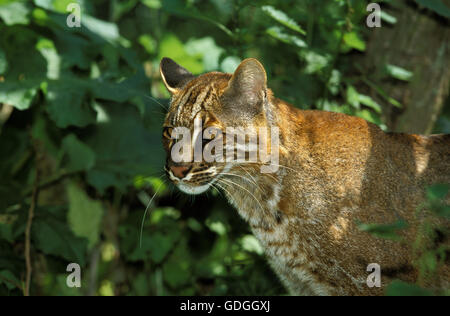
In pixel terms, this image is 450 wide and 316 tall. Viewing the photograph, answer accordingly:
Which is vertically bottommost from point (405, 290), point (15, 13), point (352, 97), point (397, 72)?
point (405, 290)

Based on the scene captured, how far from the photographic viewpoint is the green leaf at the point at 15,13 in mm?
4652

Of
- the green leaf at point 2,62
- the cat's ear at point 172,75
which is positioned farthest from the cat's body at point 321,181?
the green leaf at point 2,62

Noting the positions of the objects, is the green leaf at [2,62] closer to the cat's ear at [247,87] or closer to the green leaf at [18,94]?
the green leaf at [18,94]

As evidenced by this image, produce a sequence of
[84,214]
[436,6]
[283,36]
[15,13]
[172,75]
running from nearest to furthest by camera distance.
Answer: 1. [436,6]
2. [172,75]
3. [283,36]
4. [15,13]
5. [84,214]

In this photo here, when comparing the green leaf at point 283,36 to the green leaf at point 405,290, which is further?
the green leaf at point 283,36

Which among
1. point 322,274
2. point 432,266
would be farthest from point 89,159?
point 432,266

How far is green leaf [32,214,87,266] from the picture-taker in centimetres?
443

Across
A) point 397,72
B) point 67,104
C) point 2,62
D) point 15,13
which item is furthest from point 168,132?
point 15,13

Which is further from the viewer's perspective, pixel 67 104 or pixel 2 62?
pixel 2 62

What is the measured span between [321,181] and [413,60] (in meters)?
2.02

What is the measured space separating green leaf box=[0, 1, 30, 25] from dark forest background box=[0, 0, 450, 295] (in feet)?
0.04

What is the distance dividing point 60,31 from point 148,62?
58.6 inches

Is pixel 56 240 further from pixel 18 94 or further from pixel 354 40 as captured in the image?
pixel 354 40

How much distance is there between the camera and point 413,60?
4.77 meters
